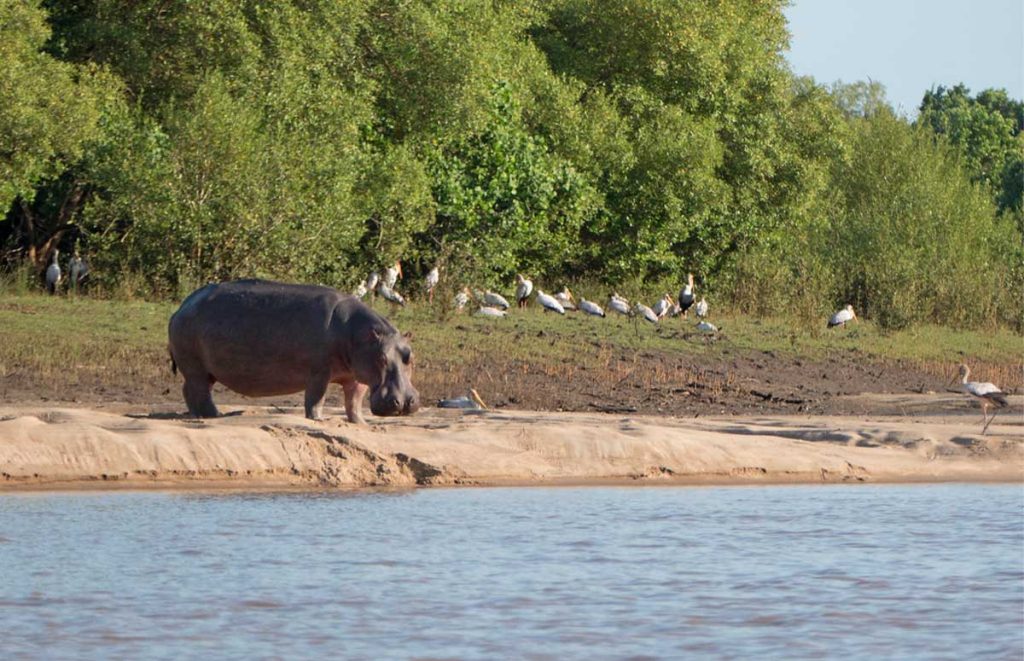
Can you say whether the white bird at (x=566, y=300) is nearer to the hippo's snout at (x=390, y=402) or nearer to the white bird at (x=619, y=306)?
the white bird at (x=619, y=306)

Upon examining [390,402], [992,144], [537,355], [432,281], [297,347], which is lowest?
[537,355]

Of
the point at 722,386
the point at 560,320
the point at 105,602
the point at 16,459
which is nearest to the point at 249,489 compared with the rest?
the point at 16,459

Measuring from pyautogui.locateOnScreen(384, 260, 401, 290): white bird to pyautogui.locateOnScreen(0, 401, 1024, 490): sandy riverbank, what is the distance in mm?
11272

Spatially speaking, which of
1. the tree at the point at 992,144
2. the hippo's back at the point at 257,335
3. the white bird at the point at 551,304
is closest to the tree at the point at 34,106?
the white bird at the point at 551,304

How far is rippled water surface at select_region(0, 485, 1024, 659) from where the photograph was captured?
8.18m

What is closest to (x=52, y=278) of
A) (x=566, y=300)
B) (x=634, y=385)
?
(x=566, y=300)

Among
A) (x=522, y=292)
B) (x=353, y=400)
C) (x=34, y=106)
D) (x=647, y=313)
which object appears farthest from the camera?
(x=522, y=292)

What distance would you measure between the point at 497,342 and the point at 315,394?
760 centimetres

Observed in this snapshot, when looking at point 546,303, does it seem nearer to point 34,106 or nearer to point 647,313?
point 647,313

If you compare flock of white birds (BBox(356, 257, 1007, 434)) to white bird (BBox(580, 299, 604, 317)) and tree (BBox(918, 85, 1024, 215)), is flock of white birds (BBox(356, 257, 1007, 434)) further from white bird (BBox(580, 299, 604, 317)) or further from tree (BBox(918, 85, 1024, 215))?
tree (BBox(918, 85, 1024, 215))

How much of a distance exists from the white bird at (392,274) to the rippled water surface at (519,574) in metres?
14.1

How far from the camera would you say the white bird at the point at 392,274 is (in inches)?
1045

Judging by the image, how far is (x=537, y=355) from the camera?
67.3 feet

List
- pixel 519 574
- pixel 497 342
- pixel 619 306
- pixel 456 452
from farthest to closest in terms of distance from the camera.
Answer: pixel 619 306
pixel 497 342
pixel 456 452
pixel 519 574
